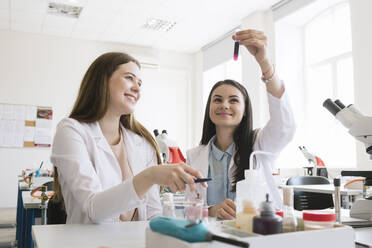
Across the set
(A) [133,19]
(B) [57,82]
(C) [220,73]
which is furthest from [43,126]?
(C) [220,73]

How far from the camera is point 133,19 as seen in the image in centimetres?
564

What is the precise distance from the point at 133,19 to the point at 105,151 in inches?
186

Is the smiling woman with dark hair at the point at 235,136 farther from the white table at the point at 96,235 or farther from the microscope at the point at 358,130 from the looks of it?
the white table at the point at 96,235

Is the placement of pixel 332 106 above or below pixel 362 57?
below

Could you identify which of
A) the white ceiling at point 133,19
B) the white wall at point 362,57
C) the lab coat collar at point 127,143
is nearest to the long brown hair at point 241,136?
the lab coat collar at point 127,143

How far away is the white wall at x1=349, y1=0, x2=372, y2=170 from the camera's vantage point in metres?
3.69

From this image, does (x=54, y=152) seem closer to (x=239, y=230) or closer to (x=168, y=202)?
(x=168, y=202)

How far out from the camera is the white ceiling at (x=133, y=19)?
16.7 ft

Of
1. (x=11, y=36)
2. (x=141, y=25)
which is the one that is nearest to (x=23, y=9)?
(x=11, y=36)

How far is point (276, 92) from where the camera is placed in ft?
4.50

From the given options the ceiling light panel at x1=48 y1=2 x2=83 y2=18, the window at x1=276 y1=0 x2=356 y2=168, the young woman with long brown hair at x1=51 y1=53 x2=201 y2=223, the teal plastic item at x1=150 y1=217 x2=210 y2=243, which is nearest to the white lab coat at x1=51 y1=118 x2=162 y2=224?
the young woman with long brown hair at x1=51 y1=53 x2=201 y2=223

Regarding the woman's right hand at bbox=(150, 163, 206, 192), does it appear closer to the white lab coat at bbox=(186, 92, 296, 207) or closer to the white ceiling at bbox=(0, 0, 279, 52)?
the white lab coat at bbox=(186, 92, 296, 207)

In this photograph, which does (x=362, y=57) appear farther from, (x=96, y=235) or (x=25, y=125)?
(x=25, y=125)

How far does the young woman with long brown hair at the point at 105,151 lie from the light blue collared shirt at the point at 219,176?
0.25 meters
